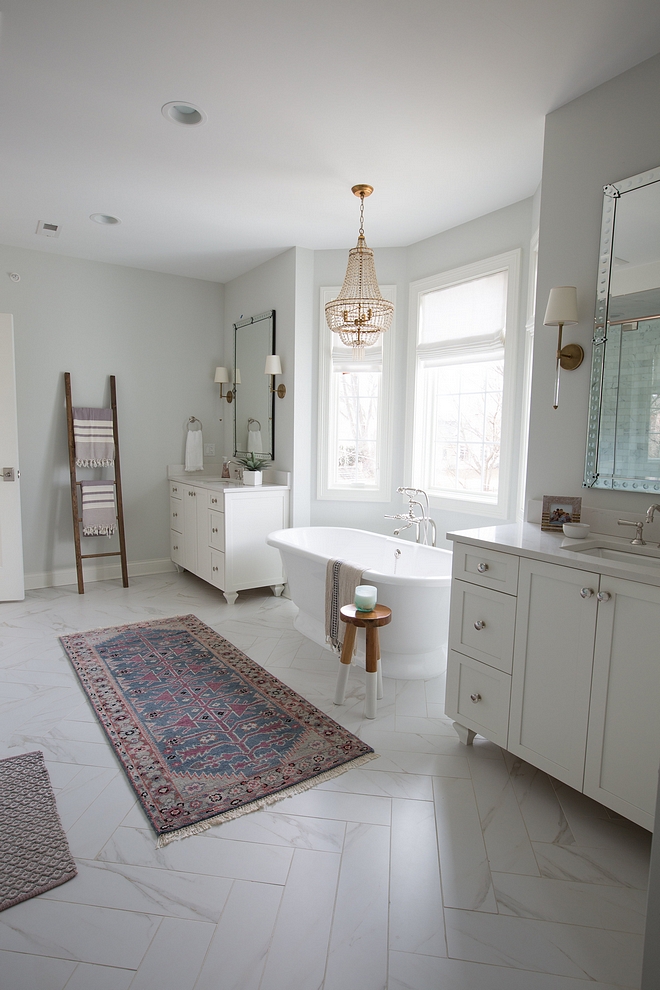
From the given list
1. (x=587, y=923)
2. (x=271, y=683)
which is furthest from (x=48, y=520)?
(x=587, y=923)

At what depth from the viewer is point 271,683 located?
9.24 feet

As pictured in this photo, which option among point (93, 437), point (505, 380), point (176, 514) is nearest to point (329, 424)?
point (505, 380)

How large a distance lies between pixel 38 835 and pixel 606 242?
2.95m

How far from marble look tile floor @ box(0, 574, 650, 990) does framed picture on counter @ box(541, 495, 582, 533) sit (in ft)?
3.17

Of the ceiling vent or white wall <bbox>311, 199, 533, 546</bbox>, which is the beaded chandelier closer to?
white wall <bbox>311, 199, 533, 546</bbox>

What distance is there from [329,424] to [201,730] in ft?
8.19

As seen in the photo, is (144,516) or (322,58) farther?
(144,516)

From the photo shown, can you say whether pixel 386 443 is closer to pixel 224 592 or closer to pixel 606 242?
pixel 224 592

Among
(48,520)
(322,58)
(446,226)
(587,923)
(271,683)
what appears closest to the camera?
(587,923)

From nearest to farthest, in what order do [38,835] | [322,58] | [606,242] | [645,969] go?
[645,969]
[38,835]
[322,58]
[606,242]

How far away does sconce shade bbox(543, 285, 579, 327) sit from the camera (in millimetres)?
2238

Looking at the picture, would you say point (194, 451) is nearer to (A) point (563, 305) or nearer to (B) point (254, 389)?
(B) point (254, 389)

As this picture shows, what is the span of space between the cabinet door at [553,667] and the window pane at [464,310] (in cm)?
199

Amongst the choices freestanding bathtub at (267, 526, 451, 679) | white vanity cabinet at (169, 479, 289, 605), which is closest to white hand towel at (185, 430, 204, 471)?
white vanity cabinet at (169, 479, 289, 605)
